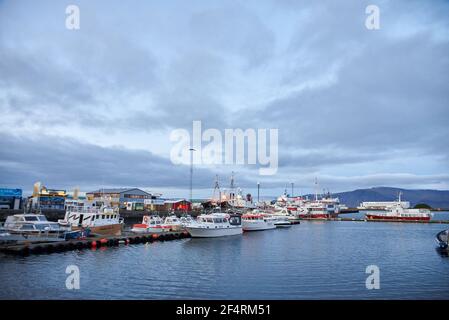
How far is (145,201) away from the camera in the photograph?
113m

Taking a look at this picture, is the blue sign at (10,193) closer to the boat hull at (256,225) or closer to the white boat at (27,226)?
the white boat at (27,226)

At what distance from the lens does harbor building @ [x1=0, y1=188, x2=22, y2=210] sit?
250 feet

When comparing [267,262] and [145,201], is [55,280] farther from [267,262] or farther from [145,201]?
[145,201]

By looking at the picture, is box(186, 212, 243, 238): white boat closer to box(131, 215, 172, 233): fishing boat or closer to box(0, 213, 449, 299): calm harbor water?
box(131, 215, 172, 233): fishing boat

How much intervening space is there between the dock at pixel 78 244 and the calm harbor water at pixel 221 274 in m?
1.17

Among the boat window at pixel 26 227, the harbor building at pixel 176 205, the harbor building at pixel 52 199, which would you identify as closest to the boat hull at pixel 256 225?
the boat window at pixel 26 227

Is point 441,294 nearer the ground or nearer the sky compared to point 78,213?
nearer the ground

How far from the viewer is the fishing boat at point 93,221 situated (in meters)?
45.8

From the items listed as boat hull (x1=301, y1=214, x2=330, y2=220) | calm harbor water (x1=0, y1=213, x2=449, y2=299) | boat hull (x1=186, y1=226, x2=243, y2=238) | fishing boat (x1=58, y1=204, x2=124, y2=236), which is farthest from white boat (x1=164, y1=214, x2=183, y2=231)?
boat hull (x1=301, y1=214, x2=330, y2=220)

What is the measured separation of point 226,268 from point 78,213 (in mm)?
25573

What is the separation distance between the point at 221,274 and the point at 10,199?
224 ft

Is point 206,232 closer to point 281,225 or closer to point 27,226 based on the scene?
point 27,226
